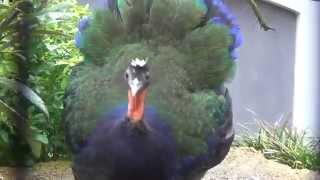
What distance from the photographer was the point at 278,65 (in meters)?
3.04

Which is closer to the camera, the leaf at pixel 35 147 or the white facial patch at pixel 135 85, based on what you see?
the white facial patch at pixel 135 85

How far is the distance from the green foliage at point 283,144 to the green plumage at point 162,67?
0.94 metres

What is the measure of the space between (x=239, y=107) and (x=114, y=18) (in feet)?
4.17

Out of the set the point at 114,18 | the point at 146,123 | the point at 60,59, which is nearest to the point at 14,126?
the point at 60,59

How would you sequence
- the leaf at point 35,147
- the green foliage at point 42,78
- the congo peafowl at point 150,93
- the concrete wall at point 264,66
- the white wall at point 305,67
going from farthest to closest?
1. the concrete wall at point 264,66
2. the white wall at point 305,67
3. the leaf at point 35,147
4. the green foliage at point 42,78
5. the congo peafowl at point 150,93

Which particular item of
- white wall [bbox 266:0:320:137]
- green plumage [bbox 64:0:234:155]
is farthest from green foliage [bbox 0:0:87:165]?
white wall [bbox 266:0:320:137]

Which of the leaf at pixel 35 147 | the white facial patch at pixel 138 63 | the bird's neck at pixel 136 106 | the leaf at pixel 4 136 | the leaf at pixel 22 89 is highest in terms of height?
the white facial patch at pixel 138 63

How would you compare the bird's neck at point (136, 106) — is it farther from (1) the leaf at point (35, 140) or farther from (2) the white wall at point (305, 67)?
(2) the white wall at point (305, 67)

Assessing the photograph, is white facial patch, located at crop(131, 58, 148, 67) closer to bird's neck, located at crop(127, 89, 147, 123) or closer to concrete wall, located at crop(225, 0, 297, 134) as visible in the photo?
bird's neck, located at crop(127, 89, 147, 123)

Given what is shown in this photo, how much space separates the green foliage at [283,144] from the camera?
289 cm

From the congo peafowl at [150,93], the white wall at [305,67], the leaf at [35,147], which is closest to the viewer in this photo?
the congo peafowl at [150,93]

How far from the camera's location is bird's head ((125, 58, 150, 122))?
1.69 metres

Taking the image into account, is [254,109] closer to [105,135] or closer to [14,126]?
[14,126]

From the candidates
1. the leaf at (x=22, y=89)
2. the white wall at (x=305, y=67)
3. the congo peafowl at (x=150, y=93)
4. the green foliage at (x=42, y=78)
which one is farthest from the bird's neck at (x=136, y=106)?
the white wall at (x=305, y=67)
